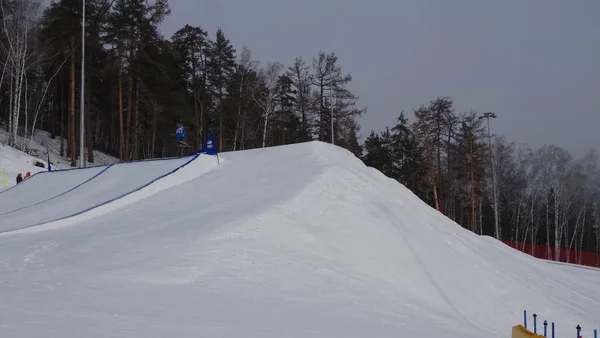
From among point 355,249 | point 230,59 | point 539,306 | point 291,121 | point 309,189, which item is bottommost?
point 539,306

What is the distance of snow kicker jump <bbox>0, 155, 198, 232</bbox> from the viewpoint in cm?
1231

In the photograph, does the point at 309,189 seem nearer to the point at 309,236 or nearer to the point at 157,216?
the point at 309,236

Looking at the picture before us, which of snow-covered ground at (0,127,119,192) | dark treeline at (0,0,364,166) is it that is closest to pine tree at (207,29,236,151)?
dark treeline at (0,0,364,166)

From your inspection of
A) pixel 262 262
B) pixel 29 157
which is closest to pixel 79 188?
pixel 262 262

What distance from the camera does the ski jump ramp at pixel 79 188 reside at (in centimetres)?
1234

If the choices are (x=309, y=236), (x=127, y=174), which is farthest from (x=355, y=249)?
(x=127, y=174)

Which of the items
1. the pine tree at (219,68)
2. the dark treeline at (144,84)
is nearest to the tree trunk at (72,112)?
the dark treeline at (144,84)

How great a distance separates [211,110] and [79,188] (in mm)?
27367

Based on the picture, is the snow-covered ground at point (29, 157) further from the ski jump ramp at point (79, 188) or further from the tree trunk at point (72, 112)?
the ski jump ramp at point (79, 188)

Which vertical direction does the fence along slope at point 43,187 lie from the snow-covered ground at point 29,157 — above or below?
below

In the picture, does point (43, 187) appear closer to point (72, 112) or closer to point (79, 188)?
point (79, 188)

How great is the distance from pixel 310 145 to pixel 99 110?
32.1 m

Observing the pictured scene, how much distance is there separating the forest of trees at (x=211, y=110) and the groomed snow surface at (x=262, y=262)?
1735cm

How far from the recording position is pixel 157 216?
438 inches
